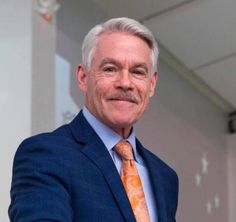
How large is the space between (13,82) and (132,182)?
134 cm

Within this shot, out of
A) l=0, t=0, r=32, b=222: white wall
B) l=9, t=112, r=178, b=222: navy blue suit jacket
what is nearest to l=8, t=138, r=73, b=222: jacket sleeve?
l=9, t=112, r=178, b=222: navy blue suit jacket

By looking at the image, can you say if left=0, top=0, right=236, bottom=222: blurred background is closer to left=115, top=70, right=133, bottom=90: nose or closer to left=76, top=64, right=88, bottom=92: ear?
left=76, top=64, right=88, bottom=92: ear

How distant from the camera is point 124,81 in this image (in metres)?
1.23

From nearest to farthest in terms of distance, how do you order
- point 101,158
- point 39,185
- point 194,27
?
point 39,185, point 101,158, point 194,27

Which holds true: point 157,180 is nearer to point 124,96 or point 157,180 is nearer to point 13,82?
point 124,96


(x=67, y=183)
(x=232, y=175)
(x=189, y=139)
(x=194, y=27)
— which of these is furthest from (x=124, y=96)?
(x=232, y=175)

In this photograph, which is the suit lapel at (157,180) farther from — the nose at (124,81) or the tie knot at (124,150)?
the nose at (124,81)

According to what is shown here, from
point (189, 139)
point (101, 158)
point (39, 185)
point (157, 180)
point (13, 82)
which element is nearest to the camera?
point (39, 185)

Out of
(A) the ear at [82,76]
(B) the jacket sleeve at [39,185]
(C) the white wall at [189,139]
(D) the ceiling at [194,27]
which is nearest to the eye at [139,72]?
(A) the ear at [82,76]

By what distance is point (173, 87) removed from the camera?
14.8ft

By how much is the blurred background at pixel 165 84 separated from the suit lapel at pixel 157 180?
43.8 inches

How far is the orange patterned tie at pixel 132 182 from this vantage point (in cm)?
118

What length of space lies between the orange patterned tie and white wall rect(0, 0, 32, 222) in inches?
46.6

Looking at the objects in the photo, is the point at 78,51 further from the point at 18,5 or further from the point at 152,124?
the point at 152,124
